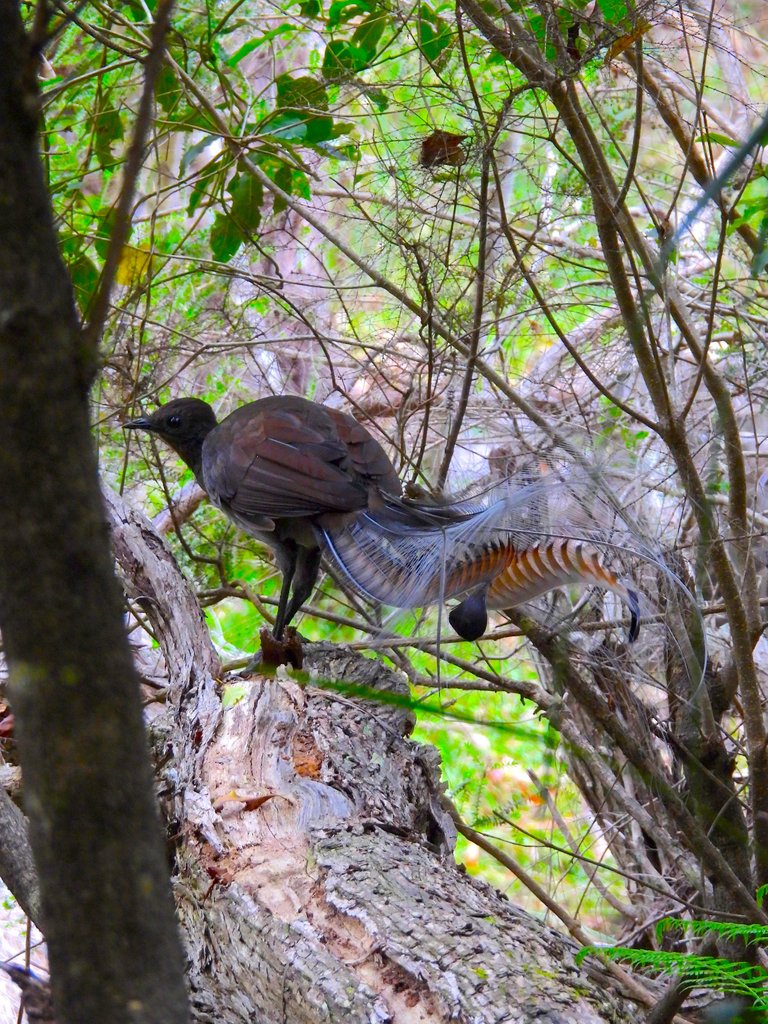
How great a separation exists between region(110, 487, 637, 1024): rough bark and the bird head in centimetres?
110

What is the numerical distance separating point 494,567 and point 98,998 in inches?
78.7

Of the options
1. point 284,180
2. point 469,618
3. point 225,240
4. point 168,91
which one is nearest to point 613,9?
point 469,618

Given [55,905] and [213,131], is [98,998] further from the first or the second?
[213,131]

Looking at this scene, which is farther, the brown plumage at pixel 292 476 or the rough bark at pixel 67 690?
the brown plumage at pixel 292 476

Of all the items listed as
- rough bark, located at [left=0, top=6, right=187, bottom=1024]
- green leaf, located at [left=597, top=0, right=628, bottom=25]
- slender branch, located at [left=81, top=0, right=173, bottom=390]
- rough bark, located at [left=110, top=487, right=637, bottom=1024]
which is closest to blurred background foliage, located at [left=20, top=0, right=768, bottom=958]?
green leaf, located at [left=597, top=0, right=628, bottom=25]

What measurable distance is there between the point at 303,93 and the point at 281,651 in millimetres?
1794

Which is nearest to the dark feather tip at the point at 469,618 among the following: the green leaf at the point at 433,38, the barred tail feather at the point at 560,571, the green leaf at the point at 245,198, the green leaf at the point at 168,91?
the barred tail feather at the point at 560,571

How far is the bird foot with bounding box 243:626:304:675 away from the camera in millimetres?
2803

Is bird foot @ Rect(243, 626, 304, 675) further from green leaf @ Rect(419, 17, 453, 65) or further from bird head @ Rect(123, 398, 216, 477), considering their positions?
green leaf @ Rect(419, 17, 453, 65)

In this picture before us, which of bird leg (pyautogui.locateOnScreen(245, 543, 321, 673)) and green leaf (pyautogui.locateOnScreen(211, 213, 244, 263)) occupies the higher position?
green leaf (pyautogui.locateOnScreen(211, 213, 244, 263))

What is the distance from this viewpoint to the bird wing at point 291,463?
3.19 metres

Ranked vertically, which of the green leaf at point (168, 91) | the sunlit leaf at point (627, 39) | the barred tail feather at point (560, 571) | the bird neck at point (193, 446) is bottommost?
the barred tail feather at point (560, 571)

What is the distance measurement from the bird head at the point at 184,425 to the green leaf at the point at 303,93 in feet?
3.58

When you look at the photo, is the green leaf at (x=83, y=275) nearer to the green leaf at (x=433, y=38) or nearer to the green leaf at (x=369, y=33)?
the green leaf at (x=369, y=33)
